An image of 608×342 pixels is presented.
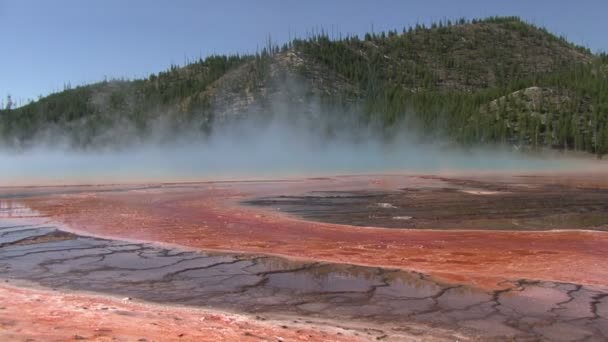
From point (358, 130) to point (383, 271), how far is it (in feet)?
382

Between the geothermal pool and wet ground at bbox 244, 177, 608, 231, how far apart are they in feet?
0.34

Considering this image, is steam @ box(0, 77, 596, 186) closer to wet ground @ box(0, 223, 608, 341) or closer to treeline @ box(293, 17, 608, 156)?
treeline @ box(293, 17, 608, 156)

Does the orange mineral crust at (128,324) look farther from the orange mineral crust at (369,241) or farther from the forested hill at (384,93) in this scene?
the forested hill at (384,93)

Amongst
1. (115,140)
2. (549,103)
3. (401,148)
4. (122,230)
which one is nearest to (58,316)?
(122,230)

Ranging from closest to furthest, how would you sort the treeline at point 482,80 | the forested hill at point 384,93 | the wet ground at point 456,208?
1. the wet ground at point 456,208
2. the treeline at point 482,80
3. the forested hill at point 384,93

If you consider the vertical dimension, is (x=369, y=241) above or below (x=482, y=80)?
below

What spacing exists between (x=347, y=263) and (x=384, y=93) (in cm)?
13102

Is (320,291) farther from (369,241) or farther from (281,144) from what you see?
(281,144)

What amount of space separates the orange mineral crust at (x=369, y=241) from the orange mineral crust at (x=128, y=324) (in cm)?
440

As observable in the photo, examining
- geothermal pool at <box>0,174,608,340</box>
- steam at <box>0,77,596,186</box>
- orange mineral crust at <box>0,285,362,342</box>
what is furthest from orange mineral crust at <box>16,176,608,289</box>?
steam at <box>0,77,596,186</box>

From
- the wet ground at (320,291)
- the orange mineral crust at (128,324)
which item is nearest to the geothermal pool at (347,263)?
the wet ground at (320,291)

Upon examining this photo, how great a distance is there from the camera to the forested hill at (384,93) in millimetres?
108625

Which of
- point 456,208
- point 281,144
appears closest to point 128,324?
point 456,208

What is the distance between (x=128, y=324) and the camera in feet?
23.7
